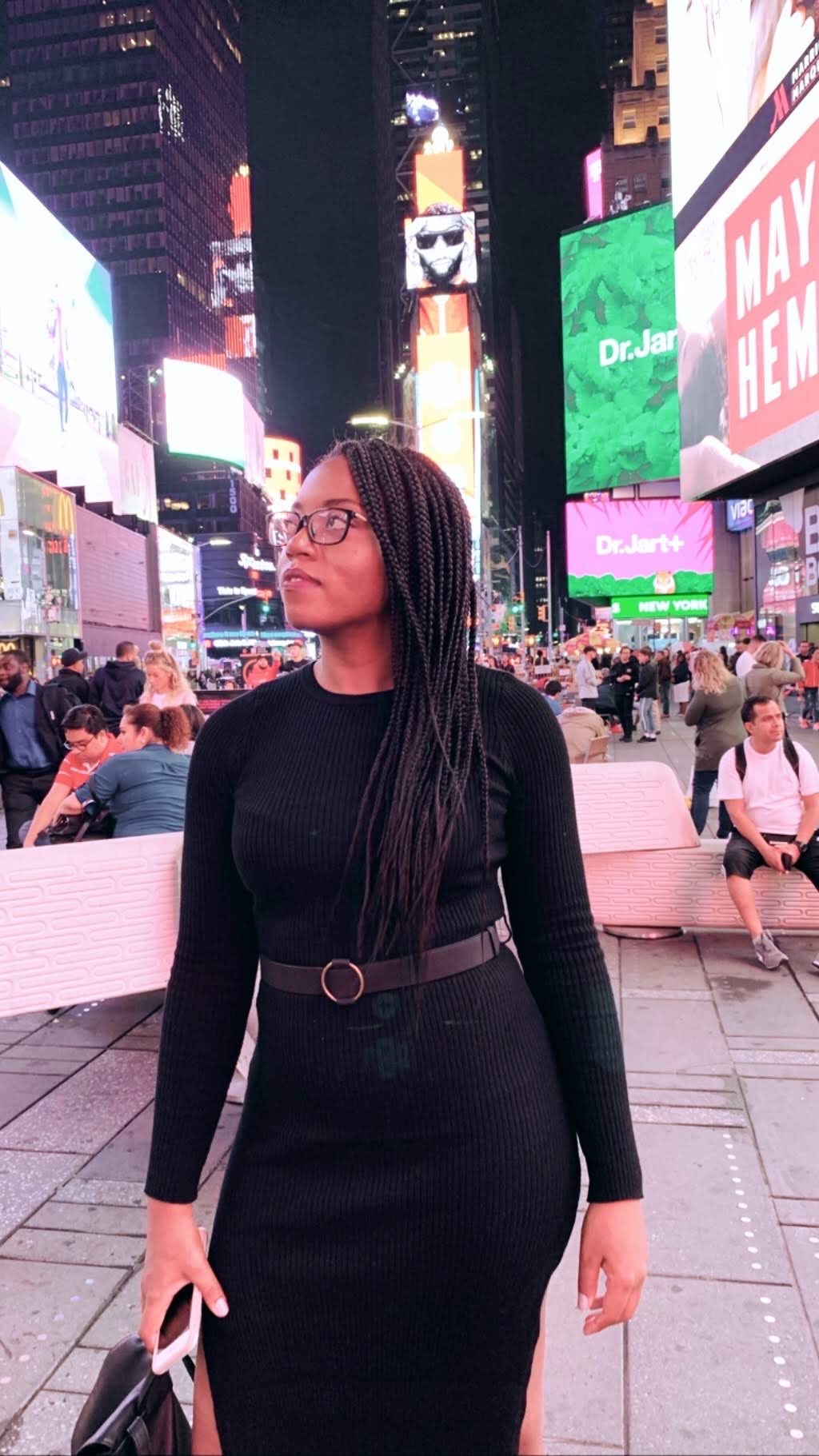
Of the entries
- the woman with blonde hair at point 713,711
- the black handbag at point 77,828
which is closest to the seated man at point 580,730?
the woman with blonde hair at point 713,711

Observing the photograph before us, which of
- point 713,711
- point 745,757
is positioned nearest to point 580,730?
point 713,711

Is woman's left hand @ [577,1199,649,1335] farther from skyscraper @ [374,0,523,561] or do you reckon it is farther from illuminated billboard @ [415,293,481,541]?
skyscraper @ [374,0,523,561]

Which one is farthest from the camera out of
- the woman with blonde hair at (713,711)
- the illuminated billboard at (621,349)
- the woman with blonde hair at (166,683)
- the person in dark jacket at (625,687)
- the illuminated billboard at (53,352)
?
the illuminated billboard at (621,349)

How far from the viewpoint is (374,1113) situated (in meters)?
1.29

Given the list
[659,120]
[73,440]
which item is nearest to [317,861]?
[73,440]

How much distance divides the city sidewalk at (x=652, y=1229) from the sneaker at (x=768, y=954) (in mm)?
346

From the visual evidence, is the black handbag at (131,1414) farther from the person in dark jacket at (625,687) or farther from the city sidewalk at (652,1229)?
the person in dark jacket at (625,687)

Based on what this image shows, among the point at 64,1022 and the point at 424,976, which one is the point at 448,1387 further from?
the point at 64,1022

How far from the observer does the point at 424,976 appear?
4.36ft

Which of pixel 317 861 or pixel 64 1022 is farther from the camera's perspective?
pixel 64 1022

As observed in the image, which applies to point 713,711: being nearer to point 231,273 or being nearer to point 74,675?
point 74,675

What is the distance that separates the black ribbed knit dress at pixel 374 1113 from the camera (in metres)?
1.29

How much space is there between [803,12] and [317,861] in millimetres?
15355

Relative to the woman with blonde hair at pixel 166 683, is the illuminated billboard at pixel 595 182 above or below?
above
